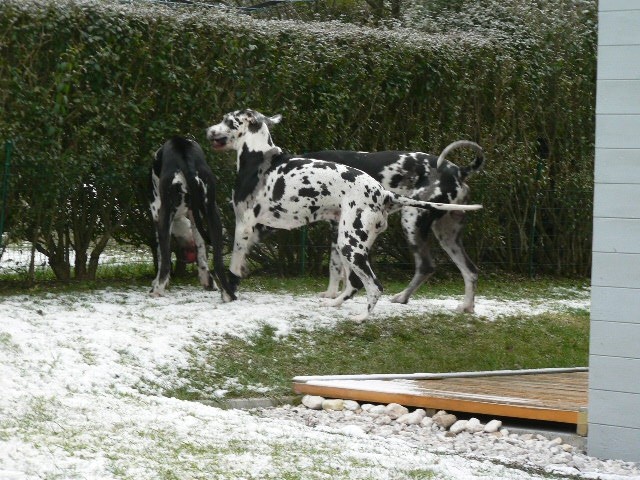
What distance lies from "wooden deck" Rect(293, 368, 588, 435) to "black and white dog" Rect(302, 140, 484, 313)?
2457 millimetres

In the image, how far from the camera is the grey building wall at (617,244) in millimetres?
8375

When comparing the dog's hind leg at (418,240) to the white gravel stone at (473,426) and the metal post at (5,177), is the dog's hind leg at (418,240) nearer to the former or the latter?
the metal post at (5,177)

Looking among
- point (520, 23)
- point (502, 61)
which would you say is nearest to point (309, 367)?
point (502, 61)

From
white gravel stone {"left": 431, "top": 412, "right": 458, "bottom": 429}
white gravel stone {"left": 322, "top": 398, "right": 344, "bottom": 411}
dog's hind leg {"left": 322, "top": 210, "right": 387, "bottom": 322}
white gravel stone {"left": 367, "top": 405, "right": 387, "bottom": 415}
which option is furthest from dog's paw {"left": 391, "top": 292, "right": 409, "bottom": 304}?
white gravel stone {"left": 431, "top": 412, "right": 458, "bottom": 429}

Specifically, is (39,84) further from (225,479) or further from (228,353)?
(225,479)

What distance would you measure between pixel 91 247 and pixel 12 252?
44.0 inches

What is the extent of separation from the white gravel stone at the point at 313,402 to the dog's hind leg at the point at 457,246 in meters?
3.74

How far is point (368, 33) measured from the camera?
53.8 feet

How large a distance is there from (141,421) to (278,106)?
8.05m

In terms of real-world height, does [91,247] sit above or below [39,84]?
below

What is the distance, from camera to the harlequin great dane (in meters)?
12.2

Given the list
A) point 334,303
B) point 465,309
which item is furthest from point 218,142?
point 465,309

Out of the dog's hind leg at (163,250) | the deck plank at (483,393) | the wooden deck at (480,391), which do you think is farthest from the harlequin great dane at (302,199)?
the deck plank at (483,393)

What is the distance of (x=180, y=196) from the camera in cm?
1320
